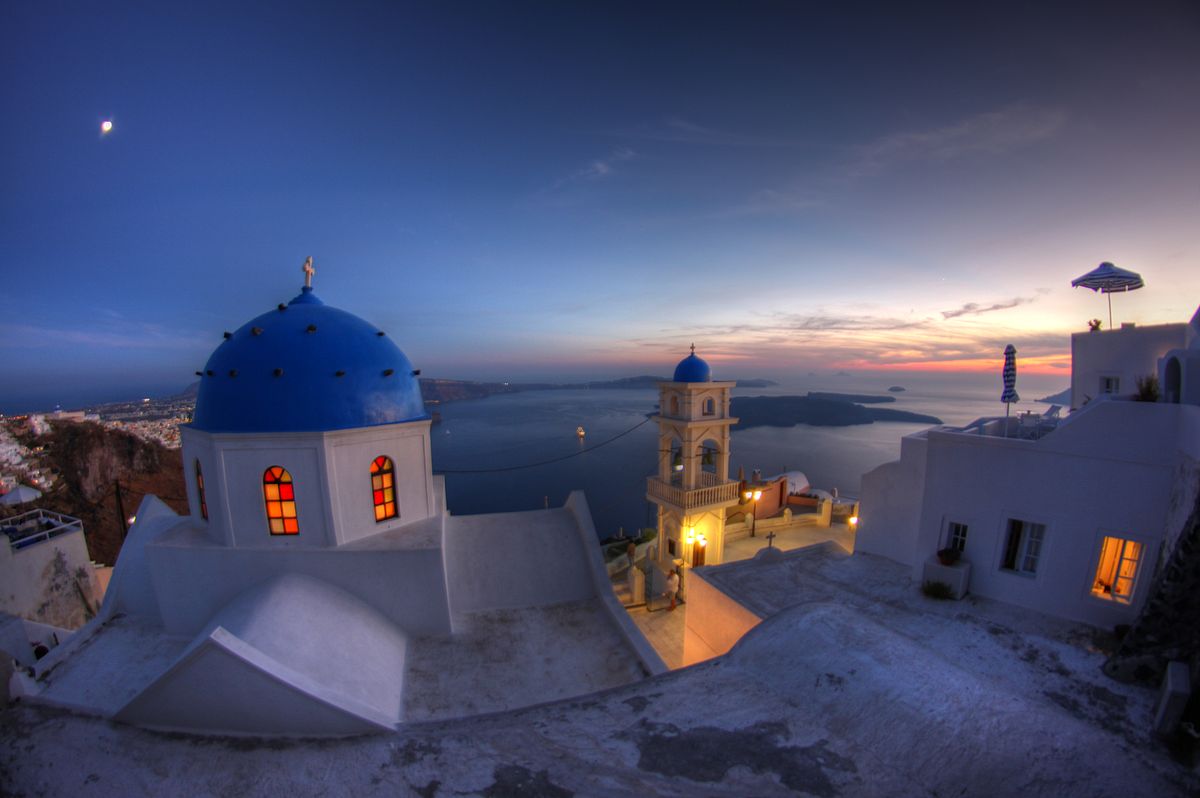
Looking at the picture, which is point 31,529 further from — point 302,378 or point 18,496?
point 302,378

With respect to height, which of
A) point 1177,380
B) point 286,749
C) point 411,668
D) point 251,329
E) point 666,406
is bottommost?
point 411,668

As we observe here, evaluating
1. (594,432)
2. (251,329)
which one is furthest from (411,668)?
(594,432)

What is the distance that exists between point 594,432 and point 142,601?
9118 centimetres

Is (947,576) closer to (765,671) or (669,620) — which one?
(765,671)

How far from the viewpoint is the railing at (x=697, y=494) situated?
15750mm

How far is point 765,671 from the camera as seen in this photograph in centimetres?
537

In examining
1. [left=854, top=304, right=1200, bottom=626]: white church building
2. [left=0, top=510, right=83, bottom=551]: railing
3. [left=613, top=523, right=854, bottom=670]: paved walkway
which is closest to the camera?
[left=854, top=304, right=1200, bottom=626]: white church building

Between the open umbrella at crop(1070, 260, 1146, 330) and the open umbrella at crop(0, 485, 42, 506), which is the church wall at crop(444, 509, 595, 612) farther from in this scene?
the open umbrella at crop(0, 485, 42, 506)

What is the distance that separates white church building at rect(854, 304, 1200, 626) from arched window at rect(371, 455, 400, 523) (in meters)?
10.9

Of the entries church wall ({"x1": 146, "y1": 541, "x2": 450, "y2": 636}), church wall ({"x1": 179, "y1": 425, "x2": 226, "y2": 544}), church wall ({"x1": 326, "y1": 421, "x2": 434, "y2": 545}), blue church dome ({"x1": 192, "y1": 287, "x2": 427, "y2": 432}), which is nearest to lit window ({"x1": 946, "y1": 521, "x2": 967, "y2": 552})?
church wall ({"x1": 146, "y1": 541, "x2": 450, "y2": 636})

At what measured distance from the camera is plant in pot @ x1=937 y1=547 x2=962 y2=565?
8.73m

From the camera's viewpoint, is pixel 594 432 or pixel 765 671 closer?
pixel 765 671

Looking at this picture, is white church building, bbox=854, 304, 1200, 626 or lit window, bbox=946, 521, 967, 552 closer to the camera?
white church building, bbox=854, 304, 1200, 626

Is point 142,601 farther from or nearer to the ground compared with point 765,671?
nearer to the ground
